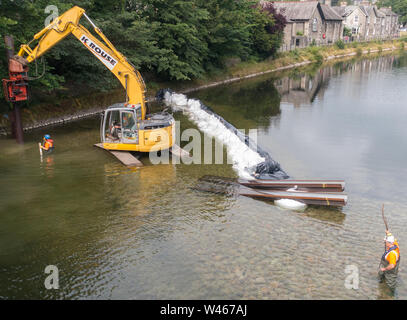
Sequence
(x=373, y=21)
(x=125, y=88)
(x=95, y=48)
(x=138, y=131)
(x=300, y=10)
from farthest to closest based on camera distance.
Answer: (x=373, y=21), (x=300, y=10), (x=125, y=88), (x=95, y=48), (x=138, y=131)

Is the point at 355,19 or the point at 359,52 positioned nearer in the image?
the point at 359,52

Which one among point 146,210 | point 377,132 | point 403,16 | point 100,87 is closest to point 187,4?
point 100,87

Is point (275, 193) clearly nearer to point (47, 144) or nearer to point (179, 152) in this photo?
point (179, 152)

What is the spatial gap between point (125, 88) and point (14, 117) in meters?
6.78

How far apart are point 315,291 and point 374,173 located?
35.4ft

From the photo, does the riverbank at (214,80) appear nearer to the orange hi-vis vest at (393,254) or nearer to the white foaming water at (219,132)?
the white foaming water at (219,132)

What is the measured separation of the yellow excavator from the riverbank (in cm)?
505

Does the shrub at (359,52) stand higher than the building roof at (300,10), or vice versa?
the building roof at (300,10)

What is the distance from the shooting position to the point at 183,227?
13.1m

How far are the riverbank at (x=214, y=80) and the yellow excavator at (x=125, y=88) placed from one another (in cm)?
505

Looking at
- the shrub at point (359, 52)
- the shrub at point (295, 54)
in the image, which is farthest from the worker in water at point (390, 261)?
the shrub at point (359, 52)

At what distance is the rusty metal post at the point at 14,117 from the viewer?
20.0 metres

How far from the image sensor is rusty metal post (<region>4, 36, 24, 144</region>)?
20047mm

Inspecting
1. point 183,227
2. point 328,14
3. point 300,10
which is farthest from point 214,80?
point 328,14
